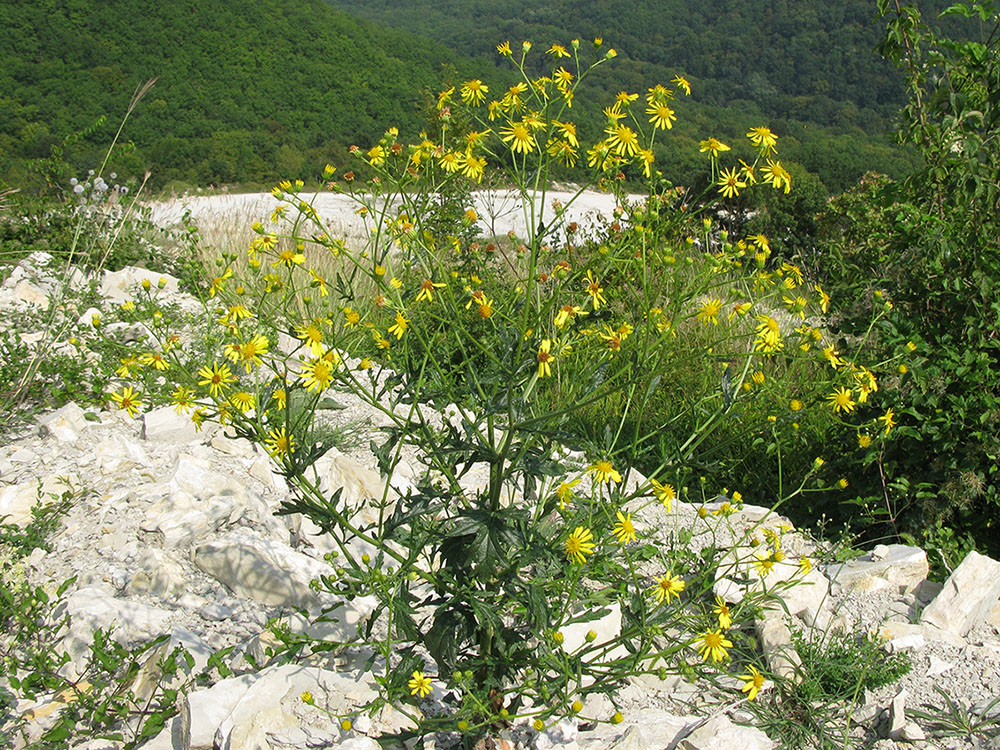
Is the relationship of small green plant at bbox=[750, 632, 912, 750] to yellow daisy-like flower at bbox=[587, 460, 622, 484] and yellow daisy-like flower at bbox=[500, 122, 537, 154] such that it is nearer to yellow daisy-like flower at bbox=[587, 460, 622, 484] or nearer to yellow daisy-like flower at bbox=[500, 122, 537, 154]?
yellow daisy-like flower at bbox=[587, 460, 622, 484]

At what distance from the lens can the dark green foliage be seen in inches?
102

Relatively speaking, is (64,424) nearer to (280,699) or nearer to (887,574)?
(280,699)

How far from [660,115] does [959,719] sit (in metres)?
1.76

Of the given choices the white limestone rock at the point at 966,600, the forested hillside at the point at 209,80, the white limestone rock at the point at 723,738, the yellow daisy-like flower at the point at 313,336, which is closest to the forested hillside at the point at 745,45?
the forested hillside at the point at 209,80

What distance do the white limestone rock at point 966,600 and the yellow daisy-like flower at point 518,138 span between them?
1.95m

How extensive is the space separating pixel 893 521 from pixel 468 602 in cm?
206

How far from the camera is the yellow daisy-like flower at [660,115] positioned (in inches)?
69.2

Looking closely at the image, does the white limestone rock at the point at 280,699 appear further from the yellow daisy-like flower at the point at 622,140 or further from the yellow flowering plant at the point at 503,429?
the yellow daisy-like flower at the point at 622,140

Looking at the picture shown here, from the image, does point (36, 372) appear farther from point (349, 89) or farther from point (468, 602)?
point (349, 89)

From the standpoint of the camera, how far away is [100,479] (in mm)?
2730

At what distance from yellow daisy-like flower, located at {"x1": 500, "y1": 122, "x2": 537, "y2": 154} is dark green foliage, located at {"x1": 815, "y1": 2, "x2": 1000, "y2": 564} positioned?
161cm

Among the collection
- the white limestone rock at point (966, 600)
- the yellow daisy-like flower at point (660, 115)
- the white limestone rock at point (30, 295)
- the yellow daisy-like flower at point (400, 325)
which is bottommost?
the white limestone rock at point (30, 295)

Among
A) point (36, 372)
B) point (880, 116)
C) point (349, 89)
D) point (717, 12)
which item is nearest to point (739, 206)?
point (36, 372)

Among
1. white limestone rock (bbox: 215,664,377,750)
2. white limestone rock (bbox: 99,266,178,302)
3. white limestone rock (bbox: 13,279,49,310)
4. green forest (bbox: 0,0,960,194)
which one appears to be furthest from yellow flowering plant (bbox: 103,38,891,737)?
green forest (bbox: 0,0,960,194)
